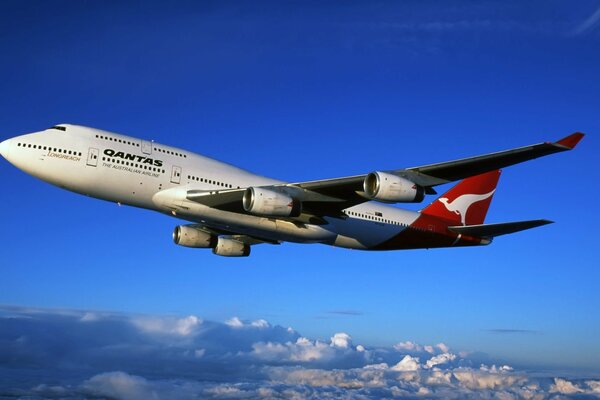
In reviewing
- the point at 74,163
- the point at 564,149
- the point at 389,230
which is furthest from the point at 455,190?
the point at 74,163

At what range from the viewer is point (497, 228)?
4522 centimetres

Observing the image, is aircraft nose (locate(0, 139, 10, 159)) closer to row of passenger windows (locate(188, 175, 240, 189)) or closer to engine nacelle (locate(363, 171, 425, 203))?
row of passenger windows (locate(188, 175, 240, 189))

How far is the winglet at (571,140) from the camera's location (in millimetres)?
30312

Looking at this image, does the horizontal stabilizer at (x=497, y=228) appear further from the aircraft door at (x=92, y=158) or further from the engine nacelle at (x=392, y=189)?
the aircraft door at (x=92, y=158)

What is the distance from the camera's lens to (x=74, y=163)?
121 ft

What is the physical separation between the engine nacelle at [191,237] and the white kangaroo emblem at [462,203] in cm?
1935

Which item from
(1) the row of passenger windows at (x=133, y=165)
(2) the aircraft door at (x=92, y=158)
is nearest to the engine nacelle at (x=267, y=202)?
(1) the row of passenger windows at (x=133, y=165)

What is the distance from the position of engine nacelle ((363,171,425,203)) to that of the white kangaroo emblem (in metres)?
17.9

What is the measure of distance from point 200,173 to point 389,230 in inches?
586

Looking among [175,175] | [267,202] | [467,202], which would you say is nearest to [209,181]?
[175,175]

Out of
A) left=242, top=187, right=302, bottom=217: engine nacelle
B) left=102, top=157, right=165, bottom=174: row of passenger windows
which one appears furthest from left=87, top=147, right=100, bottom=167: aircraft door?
left=242, top=187, right=302, bottom=217: engine nacelle

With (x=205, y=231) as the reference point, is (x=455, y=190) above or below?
above

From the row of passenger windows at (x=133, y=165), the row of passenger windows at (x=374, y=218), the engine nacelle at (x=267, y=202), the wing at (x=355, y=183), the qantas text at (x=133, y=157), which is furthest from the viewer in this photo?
the row of passenger windows at (x=374, y=218)

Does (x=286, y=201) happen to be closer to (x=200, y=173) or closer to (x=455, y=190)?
(x=200, y=173)
